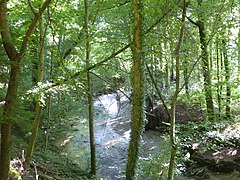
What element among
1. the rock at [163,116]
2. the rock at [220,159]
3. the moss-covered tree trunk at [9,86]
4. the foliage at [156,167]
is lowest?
the rock at [220,159]

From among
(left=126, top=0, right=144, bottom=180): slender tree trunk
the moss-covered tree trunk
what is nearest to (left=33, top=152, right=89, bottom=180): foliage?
(left=126, top=0, right=144, bottom=180): slender tree trunk

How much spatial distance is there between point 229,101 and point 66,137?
20.6ft

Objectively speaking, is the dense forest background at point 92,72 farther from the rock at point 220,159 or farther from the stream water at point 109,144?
the stream water at point 109,144

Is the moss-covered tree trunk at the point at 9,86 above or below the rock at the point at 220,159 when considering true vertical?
above

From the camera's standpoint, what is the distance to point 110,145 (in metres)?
10.9

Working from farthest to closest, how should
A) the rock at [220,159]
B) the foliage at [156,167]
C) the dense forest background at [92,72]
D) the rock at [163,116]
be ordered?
the rock at [163,116], the rock at [220,159], the foliage at [156,167], the dense forest background at [92,72]

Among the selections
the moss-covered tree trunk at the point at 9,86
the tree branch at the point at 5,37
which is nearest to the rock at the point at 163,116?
the moss-covered tree trunk at the point at 9,86

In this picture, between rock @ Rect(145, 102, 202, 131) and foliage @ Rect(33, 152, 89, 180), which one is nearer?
foliage @ Rect(33, 152, 89, 180)

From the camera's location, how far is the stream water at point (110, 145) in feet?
28.1

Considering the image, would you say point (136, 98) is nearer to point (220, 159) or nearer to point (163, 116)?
point (220, 159)

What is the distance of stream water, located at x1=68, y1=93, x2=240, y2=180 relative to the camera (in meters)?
8.55

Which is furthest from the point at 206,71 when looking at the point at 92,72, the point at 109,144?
the point at 109,144

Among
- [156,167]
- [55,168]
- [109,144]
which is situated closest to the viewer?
[55,168]

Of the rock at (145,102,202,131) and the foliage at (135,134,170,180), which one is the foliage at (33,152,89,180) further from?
the rock at (145,102,202,131)
